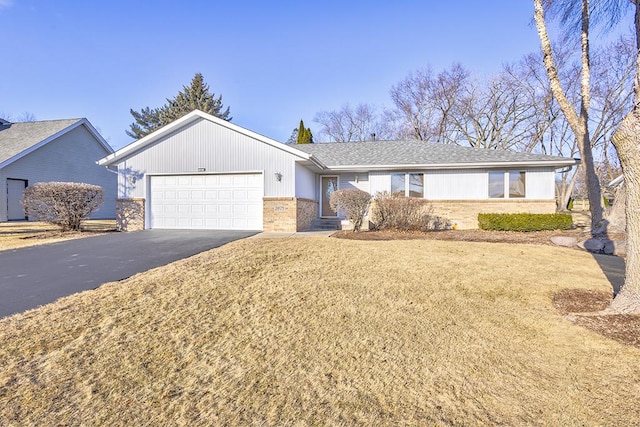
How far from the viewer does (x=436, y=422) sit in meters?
2.04

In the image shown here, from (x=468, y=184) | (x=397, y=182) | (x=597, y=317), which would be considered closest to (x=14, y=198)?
(x=397, y=182)

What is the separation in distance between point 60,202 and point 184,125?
5018 mm

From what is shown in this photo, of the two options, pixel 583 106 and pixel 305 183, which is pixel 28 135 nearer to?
pixel 305 183

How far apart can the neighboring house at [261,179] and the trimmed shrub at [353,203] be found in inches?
58.9

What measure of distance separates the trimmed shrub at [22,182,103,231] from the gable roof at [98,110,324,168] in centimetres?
168

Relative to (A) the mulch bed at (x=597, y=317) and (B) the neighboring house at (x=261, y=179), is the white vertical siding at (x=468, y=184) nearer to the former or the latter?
(B) the neighboring house at (x=261, y=179)

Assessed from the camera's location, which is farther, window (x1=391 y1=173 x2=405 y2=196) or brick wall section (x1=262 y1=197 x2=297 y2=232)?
window (x1=391 y1=173 x2=405 y2=196)

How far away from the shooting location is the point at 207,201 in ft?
38.8

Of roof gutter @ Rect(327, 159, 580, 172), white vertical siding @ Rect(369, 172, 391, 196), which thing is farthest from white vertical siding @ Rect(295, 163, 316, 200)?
Answer: white vertical siding @ Rect(369, 172, 391, 196)

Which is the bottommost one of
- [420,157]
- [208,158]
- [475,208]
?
[475,208]

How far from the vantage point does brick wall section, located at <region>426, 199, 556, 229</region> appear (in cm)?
1268

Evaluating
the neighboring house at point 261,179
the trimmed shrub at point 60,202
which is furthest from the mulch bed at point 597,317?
the trimmed shrub at point 60,202

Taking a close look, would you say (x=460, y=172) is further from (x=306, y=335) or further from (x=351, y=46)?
(x=306, y=335)

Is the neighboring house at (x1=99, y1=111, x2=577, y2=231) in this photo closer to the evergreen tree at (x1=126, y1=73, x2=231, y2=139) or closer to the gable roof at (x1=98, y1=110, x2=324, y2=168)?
the gable roof at (x1=98, y1=110, x2=324, y2=168)
